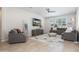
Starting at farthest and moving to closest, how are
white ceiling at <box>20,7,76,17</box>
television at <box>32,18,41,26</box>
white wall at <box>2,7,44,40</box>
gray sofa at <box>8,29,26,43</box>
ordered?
gray sofa at <box>8,29,26,43</box> < television at <box>32,18,41,26</box> < white wall at <box>2,7,44,40</box> < white ceiling at <box>20,7,76,17</box>

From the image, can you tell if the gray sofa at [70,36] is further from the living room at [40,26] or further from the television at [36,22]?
the television at [36,22]

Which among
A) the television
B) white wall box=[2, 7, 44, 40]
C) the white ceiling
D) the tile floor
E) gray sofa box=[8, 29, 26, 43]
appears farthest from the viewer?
gray sofa box=[8, 29, 26, 43]

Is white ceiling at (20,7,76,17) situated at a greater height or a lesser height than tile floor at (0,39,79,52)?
greater

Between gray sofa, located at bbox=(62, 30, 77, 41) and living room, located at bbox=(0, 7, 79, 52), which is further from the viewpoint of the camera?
gray sofa, located at bbox=(62, 30, 77, 41)

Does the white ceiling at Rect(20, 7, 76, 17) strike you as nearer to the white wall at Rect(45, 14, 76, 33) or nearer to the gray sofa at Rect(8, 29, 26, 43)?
the white wall at Rect(45, 14, 76, 33)

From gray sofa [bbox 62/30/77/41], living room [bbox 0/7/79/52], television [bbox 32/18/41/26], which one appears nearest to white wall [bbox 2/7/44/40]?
living room [bbox 0/7/79/52]

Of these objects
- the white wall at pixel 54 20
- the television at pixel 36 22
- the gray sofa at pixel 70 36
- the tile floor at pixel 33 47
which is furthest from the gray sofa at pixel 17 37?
the gray sofa at pixel 70 36

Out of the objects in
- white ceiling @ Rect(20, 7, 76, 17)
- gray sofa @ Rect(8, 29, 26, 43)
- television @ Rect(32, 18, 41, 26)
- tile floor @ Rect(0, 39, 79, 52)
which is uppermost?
white ceiling @ Rect(20, 7, 76, 17)

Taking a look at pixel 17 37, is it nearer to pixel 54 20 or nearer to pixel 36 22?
pixel 36 22

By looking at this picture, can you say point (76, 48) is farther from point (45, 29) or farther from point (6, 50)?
point (6, 50)

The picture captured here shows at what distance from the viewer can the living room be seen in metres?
2.80

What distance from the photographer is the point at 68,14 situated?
2.83m

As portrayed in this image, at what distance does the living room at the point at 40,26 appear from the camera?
2801mm

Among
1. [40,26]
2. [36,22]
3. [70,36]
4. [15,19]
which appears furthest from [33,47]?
[70,36]
